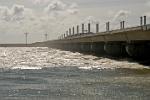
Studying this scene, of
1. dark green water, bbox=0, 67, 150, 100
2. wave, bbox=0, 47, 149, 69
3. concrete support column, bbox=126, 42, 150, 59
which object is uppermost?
concrete support column, bbox=126, 42, 150, 59

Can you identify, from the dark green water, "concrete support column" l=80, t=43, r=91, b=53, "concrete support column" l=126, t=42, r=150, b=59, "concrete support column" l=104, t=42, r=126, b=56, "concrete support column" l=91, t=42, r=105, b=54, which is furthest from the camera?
"concrete support column" l=80, t=43, r=91, b=53

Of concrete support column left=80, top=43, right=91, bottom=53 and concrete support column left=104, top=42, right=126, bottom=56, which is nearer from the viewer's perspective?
concrete support column left=104, top=42, right=126, bottom=56

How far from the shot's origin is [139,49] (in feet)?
262

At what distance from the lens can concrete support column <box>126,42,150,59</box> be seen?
260 ft

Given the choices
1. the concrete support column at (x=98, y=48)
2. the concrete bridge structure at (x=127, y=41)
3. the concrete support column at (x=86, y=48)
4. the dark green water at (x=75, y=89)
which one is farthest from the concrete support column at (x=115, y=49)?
the dark green water at (x=75, y=89)

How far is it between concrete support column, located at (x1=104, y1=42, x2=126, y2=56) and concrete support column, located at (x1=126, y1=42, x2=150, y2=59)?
503 inches

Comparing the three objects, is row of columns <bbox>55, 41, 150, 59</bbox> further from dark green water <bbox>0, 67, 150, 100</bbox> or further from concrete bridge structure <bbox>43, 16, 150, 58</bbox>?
dark green water <bbox>0, 67, 150, 100</bbox>

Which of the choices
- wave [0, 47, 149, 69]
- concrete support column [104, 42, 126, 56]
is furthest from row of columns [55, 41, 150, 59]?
wave [0, 47, 149, 69]

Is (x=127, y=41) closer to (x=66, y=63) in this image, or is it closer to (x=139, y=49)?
(x=139, y=49)

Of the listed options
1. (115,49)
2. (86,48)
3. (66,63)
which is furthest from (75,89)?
(86,48)

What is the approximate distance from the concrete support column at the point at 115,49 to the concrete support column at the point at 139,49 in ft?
41.9

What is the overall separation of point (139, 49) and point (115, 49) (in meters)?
16.9

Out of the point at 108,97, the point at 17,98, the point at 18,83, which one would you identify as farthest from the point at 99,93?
the point at 18,83

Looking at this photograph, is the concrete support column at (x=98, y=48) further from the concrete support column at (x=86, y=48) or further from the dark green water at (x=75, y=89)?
the dark green water at (x=75, y=89)
